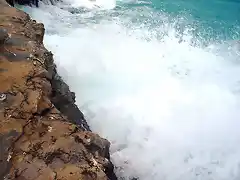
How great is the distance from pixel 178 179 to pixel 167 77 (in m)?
2.36

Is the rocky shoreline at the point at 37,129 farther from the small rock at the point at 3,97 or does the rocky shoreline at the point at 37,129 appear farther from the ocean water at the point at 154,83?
the ocean water at the point at 154,83

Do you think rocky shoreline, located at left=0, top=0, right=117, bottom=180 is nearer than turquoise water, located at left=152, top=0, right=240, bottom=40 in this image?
Yes

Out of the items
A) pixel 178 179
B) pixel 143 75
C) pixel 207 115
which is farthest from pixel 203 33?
pixel 178 179

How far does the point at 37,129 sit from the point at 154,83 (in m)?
3.58

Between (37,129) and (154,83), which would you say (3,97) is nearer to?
(37,129)

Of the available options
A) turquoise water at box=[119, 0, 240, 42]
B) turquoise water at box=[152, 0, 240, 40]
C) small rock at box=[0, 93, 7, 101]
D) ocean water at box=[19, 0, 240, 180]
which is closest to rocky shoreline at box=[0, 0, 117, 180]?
small rock at box=[0, 93, 7, 101]

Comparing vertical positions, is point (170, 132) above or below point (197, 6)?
below

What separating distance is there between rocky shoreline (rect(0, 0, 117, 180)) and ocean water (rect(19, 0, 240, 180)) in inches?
55.1

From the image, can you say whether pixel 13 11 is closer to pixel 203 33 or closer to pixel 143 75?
pixel 143 75

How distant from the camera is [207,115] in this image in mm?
5215

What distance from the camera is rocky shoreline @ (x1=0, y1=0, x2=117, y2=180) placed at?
2127 millimetres

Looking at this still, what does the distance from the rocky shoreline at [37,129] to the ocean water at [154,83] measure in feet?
4.59

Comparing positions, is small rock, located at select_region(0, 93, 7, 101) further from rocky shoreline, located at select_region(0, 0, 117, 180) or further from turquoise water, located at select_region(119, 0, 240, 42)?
turquoise water, located at select_region(119, 0, 240, 42)

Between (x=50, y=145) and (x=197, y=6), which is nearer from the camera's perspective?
(x=50, y=145)
